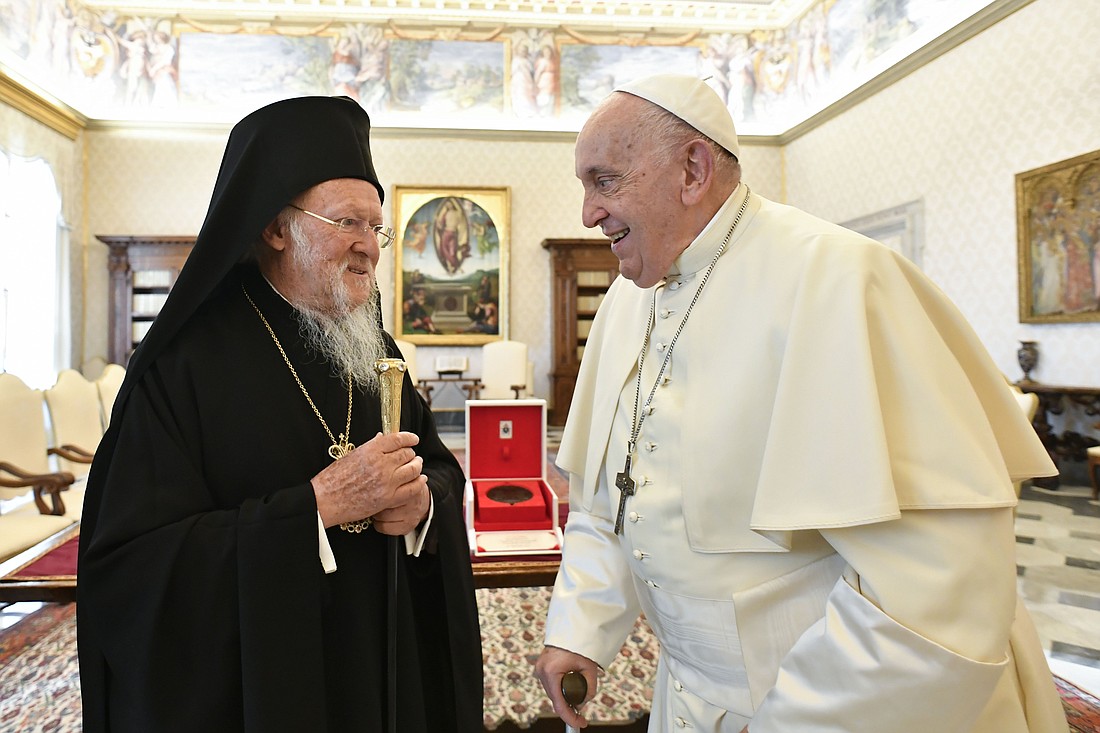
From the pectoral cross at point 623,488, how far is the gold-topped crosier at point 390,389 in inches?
20.0

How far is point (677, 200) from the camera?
134 centimetres

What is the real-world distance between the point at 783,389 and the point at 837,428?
0.33ft

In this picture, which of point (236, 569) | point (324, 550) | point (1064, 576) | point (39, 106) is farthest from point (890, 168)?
point (39, 106)

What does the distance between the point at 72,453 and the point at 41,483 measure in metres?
1.25

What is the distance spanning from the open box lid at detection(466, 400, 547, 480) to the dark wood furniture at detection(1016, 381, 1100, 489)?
5.44 metres

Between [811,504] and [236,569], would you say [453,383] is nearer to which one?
[236,569]

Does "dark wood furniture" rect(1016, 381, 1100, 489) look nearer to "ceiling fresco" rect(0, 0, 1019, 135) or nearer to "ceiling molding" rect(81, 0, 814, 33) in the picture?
"ceiling fresco" rect(0, 0, 1019, 135)

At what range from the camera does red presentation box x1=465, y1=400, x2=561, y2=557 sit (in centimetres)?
336

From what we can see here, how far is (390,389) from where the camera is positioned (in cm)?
148

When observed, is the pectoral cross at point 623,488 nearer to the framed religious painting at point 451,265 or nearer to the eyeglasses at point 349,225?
the eyeglasses at point 349,225

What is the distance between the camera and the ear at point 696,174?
1310 mm

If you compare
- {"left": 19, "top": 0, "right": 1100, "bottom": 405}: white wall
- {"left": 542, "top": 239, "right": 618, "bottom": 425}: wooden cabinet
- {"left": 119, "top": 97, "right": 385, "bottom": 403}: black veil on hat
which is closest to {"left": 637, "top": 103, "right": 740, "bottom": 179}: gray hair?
{"left": 119, "top": 97, "right": 385, "bottom": 403}: black veil on hat

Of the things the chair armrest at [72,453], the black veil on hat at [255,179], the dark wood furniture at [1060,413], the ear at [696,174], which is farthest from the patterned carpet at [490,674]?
the dark wood furniture at [1060,413]

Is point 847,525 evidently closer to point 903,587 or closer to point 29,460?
point 903,587
